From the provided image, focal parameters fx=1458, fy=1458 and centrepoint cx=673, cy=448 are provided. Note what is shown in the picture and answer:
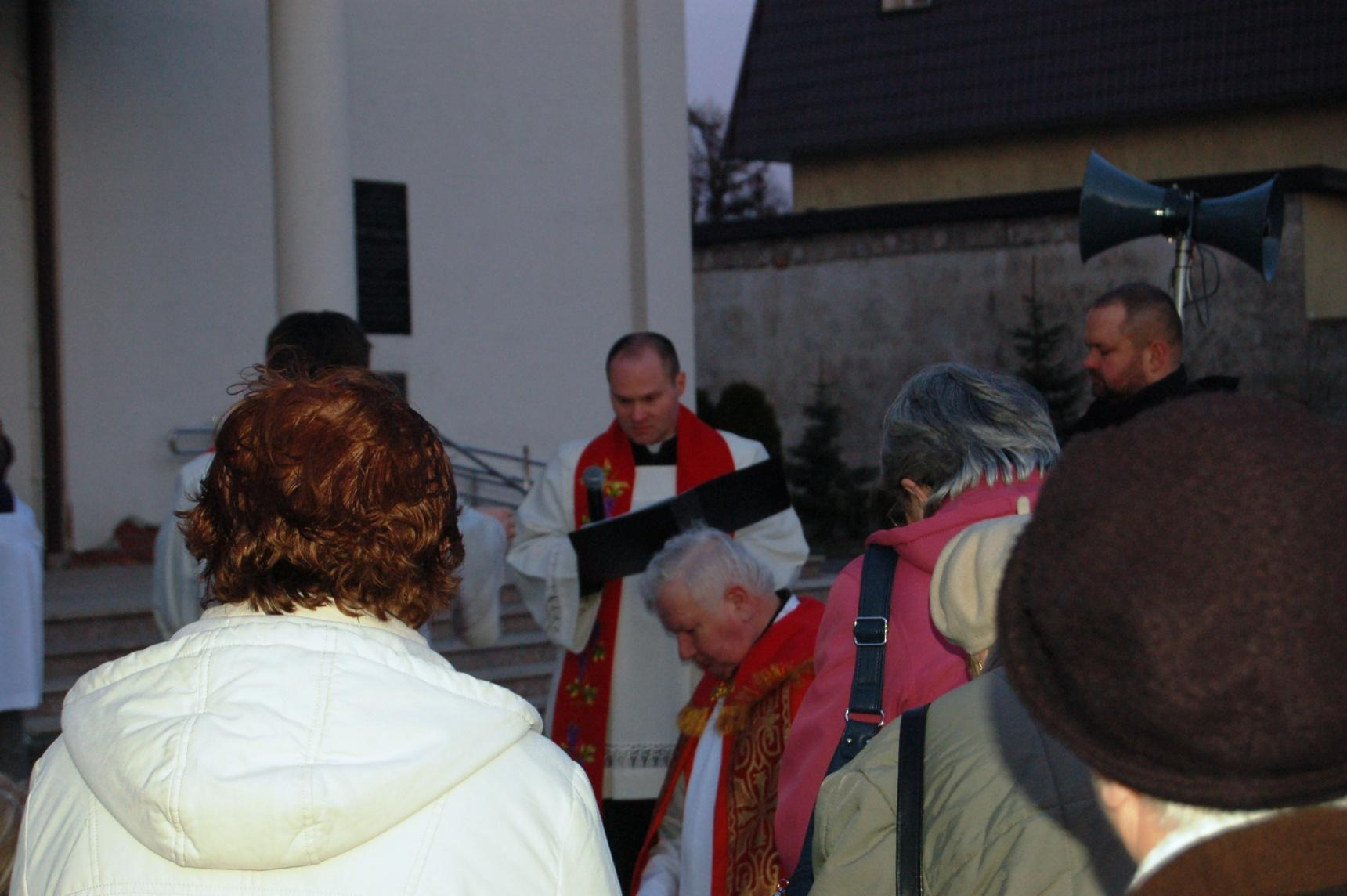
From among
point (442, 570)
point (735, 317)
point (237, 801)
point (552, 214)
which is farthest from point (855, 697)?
point (735, 317)

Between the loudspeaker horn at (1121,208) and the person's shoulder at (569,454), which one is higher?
the loudspeaker horn at (1121,208)

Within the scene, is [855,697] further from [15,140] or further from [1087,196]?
[15,140]

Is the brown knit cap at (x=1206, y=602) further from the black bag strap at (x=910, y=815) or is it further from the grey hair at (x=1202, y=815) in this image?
the black bag strap at (x=910, y=815)

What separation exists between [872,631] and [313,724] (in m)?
1.05

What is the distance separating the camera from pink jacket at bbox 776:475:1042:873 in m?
2.25

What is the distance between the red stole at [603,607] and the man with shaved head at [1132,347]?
1264 millimetres

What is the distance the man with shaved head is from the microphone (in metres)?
1.54

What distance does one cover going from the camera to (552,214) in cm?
1022

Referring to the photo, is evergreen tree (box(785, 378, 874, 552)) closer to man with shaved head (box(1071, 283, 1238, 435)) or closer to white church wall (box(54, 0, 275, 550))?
white church wall (box(54, 0, 275, 550))

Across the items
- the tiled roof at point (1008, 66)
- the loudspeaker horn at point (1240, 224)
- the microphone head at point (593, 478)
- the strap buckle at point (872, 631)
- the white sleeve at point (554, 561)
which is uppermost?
the tiled roof at point (1008, 66)

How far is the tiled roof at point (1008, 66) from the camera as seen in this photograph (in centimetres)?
1798

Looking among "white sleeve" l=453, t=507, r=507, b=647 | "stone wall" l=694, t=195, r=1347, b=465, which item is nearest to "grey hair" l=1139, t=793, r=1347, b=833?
"white sleeve" l=453, t=507, r=507, b=647

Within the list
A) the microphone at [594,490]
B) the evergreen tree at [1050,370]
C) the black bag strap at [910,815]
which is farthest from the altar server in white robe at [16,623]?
the evergreen tree at [1050,370]

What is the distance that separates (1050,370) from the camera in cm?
1476
